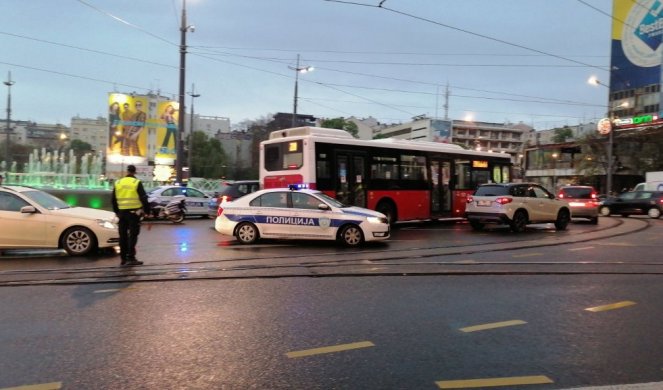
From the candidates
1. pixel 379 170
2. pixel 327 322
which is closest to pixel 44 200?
pixel 327 322

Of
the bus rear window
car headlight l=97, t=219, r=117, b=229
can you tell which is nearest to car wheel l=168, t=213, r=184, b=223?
the bus rear window

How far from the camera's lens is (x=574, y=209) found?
75.0ft

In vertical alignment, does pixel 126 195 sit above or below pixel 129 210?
above

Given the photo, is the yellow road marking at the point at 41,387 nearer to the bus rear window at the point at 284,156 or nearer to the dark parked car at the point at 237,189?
the bus rear window at the point at 284,156

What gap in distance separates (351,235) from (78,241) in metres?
5.80

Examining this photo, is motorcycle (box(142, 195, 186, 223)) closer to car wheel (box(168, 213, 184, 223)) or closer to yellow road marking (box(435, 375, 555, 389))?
car wheel (box(168, 213, 184, 223))

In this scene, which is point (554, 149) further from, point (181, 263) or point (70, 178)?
point (181, 263)

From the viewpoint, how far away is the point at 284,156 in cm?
1719

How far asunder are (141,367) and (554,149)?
255ft

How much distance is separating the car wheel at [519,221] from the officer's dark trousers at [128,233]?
12125 millimetres

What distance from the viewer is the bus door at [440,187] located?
64.6ft

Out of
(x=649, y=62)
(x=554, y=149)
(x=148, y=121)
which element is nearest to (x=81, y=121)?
(x=148, y=121)

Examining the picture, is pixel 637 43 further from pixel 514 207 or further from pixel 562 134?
pixel 514 207

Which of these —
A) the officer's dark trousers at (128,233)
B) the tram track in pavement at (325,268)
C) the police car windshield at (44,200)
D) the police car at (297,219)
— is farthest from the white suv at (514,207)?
the police car windshield at (44,200)
